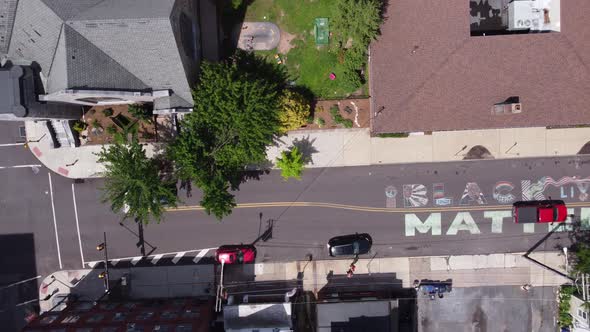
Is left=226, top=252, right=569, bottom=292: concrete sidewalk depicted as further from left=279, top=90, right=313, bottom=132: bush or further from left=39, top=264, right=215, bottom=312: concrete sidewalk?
left=279, top=90, right=313, bottom=132: bush

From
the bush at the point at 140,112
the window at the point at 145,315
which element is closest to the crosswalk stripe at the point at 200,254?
the window at the point at 145,315

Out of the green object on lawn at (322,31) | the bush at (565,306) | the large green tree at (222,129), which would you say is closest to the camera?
the large green tree at (222,129)

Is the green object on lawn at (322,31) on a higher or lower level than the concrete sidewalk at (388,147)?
higher

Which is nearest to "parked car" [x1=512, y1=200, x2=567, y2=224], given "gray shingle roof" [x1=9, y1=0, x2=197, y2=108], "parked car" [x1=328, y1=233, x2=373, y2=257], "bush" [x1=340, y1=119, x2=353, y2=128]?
"parked car" [x1=328, y1=233, x2=373, y2=257]

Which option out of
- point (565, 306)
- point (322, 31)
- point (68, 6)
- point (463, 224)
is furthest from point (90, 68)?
point (565, 306)

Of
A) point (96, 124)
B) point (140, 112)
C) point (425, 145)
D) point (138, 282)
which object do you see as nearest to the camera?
point (140, 112)

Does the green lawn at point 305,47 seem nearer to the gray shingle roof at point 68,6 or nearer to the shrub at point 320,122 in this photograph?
the shrub at point 320,122

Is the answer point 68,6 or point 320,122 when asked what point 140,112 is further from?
point 320,122
